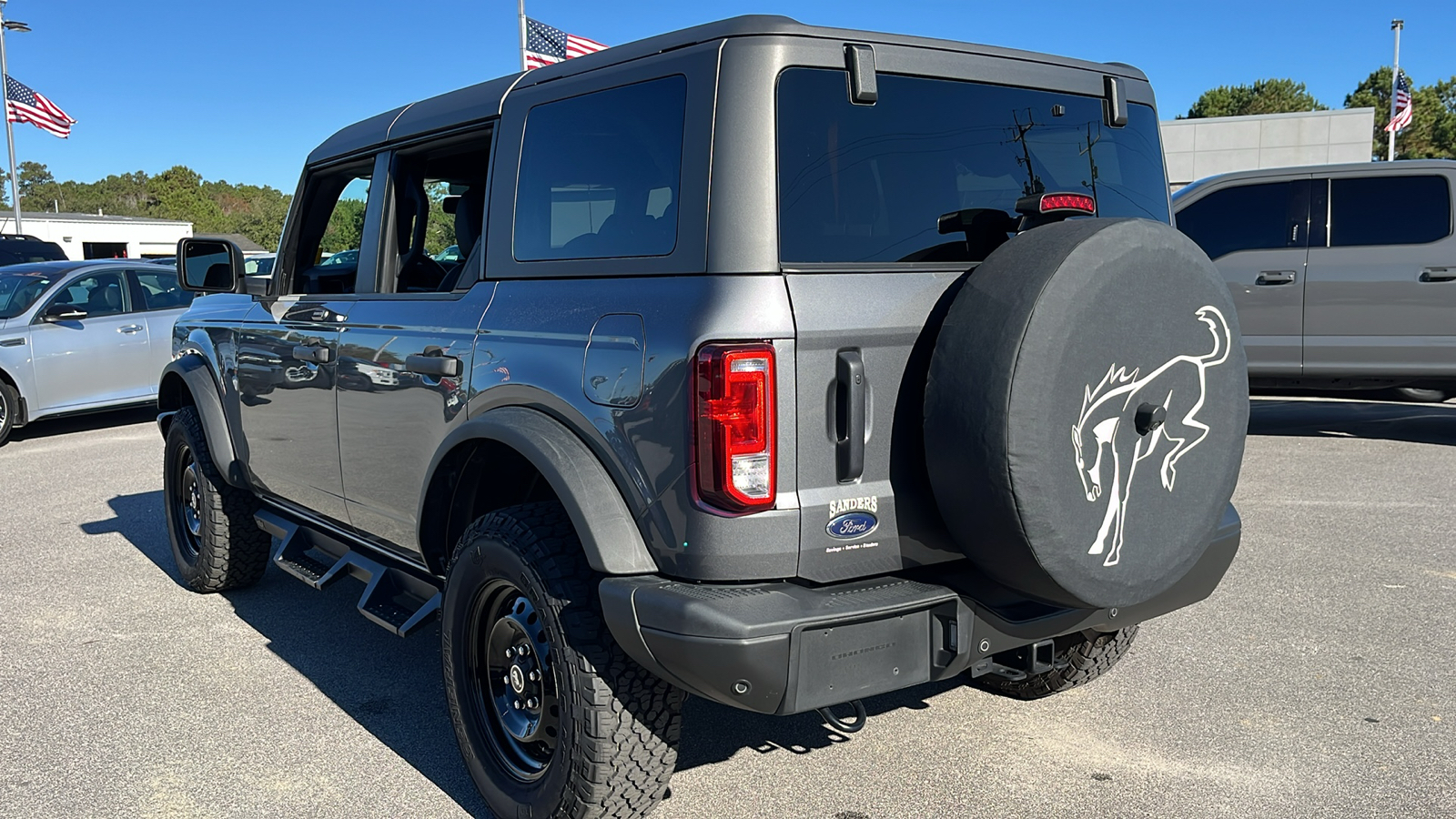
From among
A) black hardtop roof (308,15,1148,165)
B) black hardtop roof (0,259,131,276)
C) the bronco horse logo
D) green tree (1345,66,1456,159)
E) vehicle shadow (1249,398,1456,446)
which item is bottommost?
vehicle shadow (1249,398,1456,446)

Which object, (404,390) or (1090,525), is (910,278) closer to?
(1090,525)

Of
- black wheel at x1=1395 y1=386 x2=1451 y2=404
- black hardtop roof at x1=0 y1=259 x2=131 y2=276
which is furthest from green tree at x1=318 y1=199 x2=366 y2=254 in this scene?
black wheel at x1=1395 y1=386 x2=1451 y2=404

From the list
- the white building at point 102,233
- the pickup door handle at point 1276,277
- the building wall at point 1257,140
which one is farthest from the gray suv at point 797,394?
the white building at point 102,233

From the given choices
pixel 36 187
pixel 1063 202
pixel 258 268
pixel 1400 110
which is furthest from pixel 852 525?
pixel 36 187

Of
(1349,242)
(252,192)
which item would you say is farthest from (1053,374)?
(252,192)

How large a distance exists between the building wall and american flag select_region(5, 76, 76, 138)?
28233 mm

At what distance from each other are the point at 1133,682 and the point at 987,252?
191cm

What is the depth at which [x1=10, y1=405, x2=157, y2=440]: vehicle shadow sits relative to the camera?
36.8 feet

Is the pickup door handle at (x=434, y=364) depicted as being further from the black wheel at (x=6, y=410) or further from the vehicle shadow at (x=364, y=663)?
the black wheel at (x=6, y=410)

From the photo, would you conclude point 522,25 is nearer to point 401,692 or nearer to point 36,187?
point 401,692

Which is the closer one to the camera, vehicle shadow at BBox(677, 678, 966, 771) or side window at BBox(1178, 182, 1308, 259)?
vehicle shadow at BBox(677, 678, 966, 771)

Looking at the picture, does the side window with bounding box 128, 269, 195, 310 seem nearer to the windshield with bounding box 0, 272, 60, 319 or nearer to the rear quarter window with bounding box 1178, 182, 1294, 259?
the windshield with bounding box 0, 272, 60, 319

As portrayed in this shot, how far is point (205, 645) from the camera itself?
4656 mm

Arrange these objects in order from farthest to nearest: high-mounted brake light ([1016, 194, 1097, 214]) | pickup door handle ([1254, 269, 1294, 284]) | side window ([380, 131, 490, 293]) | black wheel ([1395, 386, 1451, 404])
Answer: black wheel ([1395, 386, 1451, 404]), pickup door handle ([1254, 269, 1294, 284]), side window ([380, 131, 490, 293]), high-mounted brake light ([1016, 194, 1097, 214])
